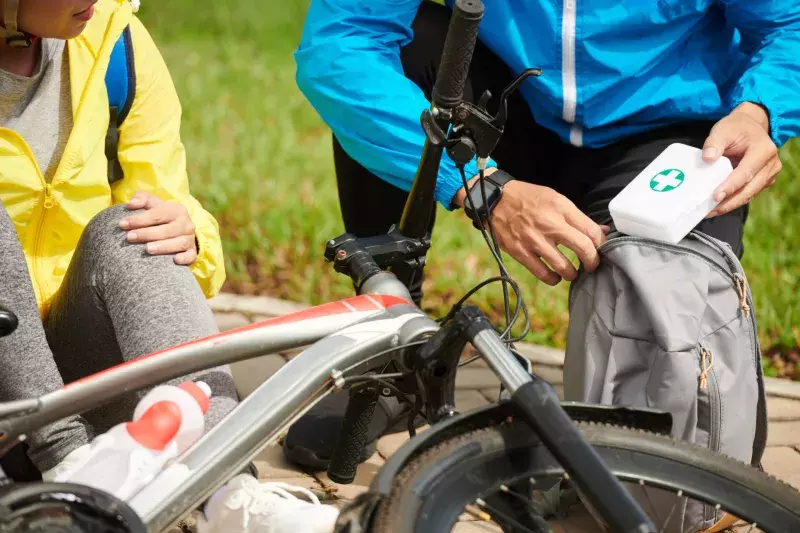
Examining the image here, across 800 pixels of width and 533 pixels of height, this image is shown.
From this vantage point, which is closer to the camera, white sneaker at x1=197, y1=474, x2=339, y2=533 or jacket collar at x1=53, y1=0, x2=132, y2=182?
white sneaker at x1=197, y1=474, x2=339, y2=533

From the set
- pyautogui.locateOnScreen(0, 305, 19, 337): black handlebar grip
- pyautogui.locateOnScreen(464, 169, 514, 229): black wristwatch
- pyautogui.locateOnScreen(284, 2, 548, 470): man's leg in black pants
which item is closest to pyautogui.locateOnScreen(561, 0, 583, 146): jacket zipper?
pyautogui.locateOnScreen(284, 2, 548, 470): man's leg in black pants

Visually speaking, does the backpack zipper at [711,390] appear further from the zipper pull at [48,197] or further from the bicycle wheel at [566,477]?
the zipper pull at [48,197]

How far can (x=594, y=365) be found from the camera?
199cm

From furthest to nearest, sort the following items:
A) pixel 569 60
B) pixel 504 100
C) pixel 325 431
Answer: pixel 325 431, pixel 569 60, pixel 504 100

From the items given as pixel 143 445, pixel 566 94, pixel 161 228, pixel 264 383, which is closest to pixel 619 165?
pixel 566 94

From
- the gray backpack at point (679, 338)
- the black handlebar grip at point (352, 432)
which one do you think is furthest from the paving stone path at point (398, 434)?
the gray backpack at point (679, 338)

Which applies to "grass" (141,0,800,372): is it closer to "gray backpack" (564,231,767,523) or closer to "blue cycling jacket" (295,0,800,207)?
"blue cycling jacket" (295,0,800,207)

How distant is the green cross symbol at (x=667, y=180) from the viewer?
194 cm

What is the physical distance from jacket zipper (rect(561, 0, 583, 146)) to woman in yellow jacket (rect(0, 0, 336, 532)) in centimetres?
81

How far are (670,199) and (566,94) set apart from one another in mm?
430

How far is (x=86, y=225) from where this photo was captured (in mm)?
1870

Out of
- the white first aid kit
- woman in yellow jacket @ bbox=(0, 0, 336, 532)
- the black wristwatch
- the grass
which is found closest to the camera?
woman in yellow jacket @ bbox=(0, 0, 336, 532)

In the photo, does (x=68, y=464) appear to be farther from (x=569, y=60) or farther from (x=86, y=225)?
(x=569, y=60)

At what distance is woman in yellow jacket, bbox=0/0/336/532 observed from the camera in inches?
65.8
